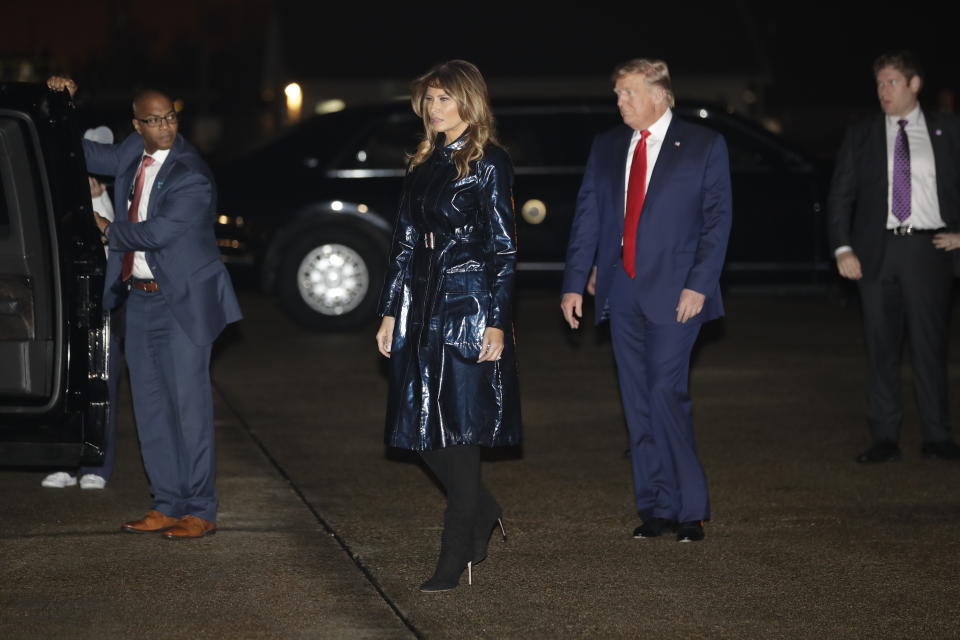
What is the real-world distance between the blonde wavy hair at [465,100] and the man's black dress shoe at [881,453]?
3449 millimetres

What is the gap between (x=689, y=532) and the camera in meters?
6.30

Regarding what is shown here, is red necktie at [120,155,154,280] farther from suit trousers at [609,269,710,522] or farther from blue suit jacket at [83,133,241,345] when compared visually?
suit trousers at [609,269,710,522]

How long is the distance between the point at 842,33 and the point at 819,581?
54.3 m

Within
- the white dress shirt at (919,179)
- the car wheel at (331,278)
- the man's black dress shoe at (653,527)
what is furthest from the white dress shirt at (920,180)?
the car wheel at (331,278)

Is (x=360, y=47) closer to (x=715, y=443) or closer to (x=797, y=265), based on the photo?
(x=797, y=265)

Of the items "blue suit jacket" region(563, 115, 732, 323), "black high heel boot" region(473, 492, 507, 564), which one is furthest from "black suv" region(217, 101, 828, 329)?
"black high heel boot" region(473, 492, 507, 564)

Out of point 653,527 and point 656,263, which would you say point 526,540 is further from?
point 656,263

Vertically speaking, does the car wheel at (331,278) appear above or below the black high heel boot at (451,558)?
above

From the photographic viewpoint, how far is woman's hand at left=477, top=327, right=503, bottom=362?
5344 millimetres

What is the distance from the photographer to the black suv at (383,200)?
42.1 ft

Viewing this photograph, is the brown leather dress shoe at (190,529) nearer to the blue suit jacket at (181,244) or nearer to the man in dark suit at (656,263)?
the blue suit jacket at (181,244)

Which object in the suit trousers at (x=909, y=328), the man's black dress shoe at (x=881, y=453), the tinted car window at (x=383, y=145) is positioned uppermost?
the tinted car window at (x=383, y=145)

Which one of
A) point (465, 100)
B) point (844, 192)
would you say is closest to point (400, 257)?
point (465, 100)

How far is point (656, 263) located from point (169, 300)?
198cm
